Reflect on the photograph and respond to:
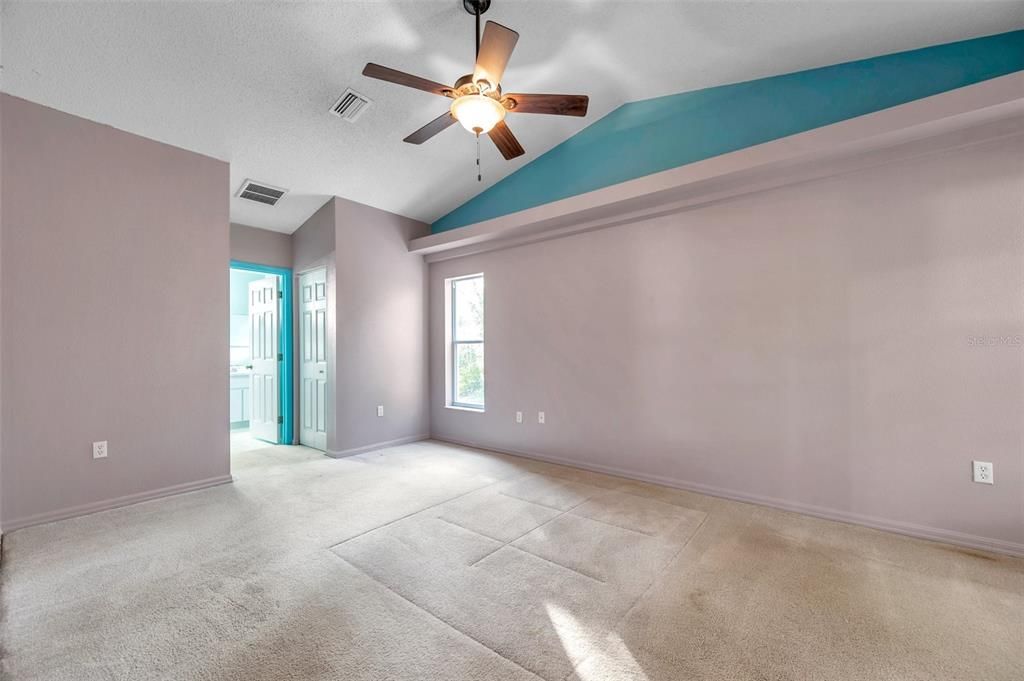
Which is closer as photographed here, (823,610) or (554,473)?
(823,610)

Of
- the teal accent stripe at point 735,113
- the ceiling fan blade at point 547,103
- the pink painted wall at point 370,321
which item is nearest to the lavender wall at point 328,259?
the pink painted wall at point 370,321

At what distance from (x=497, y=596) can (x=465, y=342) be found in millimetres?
3543

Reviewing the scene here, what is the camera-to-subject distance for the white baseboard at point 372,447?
4.61 m

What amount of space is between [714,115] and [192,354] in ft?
15.4

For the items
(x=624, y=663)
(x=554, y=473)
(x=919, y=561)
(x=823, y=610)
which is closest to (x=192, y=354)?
(x=554, y=473)

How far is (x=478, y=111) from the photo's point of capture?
2.27m

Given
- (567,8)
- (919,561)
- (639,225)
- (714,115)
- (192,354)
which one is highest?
(567,8)

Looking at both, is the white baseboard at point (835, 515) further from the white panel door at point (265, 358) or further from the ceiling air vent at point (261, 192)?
the ceiling air vent at point (261, 192)

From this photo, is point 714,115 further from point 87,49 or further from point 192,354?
point 192,354

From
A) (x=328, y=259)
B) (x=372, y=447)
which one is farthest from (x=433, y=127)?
(x=372, y=447)

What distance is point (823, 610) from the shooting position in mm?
1926

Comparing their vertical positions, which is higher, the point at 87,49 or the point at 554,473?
the point at 87,49

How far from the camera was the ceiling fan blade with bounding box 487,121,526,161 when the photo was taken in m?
2.57

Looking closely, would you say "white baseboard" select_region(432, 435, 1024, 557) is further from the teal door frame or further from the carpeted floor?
the teal door frame
